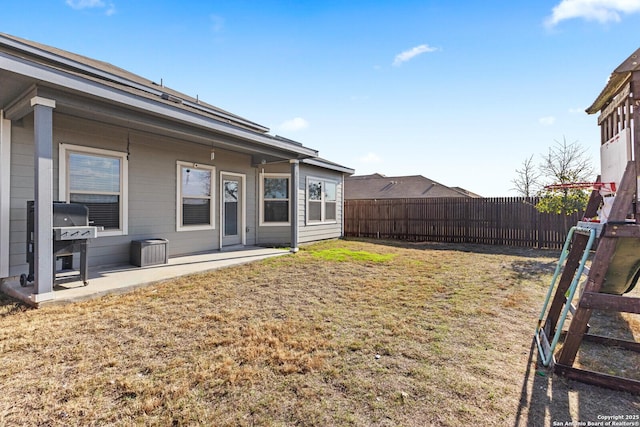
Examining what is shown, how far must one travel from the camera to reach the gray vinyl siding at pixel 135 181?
453cm

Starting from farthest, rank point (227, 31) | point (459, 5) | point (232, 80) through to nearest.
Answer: point (232, 80)
point (227, 31)
point (459, 5)

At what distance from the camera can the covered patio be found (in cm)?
389

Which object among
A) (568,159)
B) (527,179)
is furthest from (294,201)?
(527,179)

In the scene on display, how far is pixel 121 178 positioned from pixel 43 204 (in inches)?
83.7

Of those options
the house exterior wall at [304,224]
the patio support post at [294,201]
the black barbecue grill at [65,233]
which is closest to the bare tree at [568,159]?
the house exterior wall at [304,224]

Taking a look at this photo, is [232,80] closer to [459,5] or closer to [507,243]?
[459,5]

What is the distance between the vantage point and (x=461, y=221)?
1101 cm

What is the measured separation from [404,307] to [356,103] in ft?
26.8

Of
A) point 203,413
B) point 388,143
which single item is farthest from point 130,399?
point 388,143

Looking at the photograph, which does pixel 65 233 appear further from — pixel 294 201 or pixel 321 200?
pixel 321 200

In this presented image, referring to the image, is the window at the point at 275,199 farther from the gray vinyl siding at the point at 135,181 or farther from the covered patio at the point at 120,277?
the covered patio at the point at 120,277

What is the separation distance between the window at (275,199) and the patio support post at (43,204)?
545cm

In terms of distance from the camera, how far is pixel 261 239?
894 centimetres

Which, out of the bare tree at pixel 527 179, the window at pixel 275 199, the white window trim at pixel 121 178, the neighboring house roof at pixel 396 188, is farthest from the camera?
the neighboring house roof at pixel 396 188
